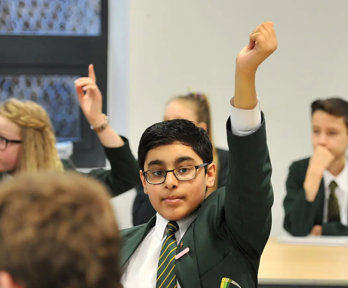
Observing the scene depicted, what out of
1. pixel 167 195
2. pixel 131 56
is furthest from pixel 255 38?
pixel 131 56

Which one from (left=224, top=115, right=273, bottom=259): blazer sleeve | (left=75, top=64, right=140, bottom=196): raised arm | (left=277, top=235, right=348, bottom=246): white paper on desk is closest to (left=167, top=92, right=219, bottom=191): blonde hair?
(left=75, top=64, right=140, bottom=196): raised arm

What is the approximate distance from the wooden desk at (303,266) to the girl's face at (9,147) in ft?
3.90

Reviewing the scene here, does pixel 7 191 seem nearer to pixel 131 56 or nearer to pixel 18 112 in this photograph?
pixel 18 112

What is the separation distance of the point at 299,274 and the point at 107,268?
2.14 metres

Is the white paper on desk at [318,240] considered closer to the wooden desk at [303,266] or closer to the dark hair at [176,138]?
the wooden desk at [303,266]

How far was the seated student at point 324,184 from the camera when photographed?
3.58 meters

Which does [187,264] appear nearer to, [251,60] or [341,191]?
[251,60]

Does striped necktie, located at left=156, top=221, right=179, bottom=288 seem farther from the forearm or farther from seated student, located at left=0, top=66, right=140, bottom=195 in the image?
seated student, located at left=0, top=66, right=140, bottom=195

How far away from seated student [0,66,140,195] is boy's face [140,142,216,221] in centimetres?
103

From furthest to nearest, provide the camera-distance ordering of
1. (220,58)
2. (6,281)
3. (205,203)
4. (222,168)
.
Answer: (220,58)
(222,168)
(205,203)
(6,281)

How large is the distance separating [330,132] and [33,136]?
1.81 meters

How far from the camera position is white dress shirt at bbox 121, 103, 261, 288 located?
1547mm

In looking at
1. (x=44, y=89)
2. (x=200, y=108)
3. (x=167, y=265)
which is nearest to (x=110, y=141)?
(x=200, y=108)

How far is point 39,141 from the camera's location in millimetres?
2701
